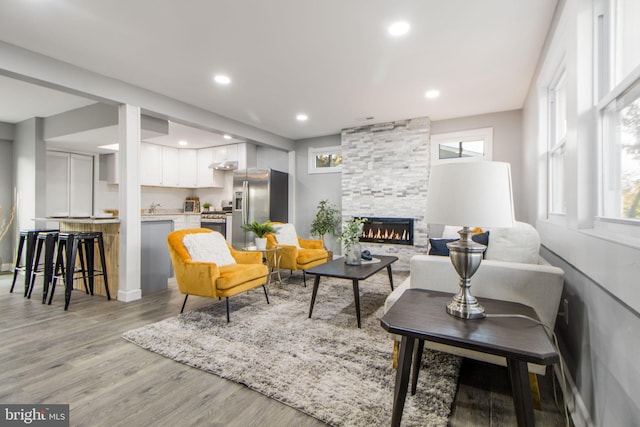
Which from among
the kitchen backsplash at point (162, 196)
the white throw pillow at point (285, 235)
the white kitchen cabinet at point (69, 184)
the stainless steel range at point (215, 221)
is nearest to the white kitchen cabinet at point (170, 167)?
the kitchen backsplash at point (162, 196)

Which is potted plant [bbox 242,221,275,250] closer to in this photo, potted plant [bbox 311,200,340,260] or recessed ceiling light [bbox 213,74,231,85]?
recessed ceiling light [bbox 213,74,231,85]

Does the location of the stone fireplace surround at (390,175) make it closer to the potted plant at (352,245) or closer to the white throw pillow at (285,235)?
the white throw pillow at (285,235)

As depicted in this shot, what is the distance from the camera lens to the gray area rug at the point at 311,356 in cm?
161

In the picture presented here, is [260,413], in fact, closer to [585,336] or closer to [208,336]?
[208,336]

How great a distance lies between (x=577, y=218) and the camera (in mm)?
1614

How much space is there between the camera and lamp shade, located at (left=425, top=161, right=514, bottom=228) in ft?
4.30

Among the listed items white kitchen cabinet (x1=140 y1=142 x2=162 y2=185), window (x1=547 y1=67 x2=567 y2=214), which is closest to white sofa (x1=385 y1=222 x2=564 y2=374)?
window (x1=547 y1=67 x2=567 y2=214)

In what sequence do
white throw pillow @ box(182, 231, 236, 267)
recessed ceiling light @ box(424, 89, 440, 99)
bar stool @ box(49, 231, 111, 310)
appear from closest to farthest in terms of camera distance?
white throw pillow @ box(182, 231, 236, 267)
bar stool @ box(49, 231, 111, 310)
recessed ceiling light @ box(424, 89, 440, 99)

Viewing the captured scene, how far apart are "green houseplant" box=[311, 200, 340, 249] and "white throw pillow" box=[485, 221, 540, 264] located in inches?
150

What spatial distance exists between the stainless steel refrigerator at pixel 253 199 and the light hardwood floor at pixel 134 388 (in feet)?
11.5

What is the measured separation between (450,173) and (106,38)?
3045 millimetres

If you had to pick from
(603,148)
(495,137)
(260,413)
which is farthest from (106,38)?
(495,137)

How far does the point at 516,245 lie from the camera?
6.98ft

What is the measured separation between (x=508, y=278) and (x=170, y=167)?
7059mm
